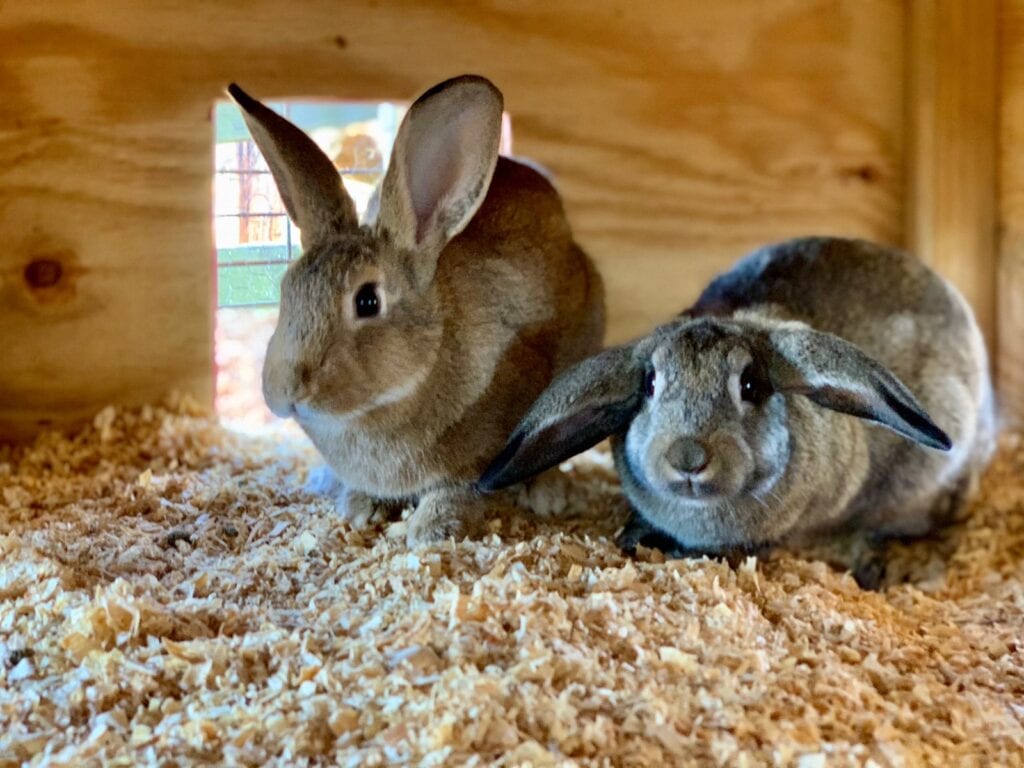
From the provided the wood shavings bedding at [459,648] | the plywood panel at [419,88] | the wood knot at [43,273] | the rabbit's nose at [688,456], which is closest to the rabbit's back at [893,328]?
the wood shavings bedding at [459,648]

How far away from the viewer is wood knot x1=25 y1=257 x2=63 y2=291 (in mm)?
3660

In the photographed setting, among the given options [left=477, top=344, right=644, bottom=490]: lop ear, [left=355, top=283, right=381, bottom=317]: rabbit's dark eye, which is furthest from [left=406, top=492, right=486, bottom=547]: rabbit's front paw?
[left=355, top=283, right=381, bottom=317]: rabbit's dark eye

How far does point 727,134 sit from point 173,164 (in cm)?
205

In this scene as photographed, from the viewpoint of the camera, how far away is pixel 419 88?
389 cm

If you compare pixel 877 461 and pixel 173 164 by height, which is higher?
pixel 173 164

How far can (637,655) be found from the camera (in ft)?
7.28

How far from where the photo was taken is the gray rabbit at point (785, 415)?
2.76m

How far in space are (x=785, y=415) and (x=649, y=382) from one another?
36 cm

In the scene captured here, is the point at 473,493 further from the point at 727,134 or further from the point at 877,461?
the point at 727,134

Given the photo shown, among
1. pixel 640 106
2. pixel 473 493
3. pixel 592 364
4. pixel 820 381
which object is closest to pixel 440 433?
pixel 473 493

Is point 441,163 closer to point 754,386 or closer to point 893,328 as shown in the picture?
point 754,386

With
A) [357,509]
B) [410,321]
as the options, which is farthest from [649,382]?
[357,509]

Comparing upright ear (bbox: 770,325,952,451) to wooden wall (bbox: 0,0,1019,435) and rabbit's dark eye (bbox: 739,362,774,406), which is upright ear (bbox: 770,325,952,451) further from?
wooden wall (bbox: 0,0,1019,435)

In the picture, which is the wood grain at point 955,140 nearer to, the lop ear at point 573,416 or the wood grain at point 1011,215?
the wood grain at point 1011,215
